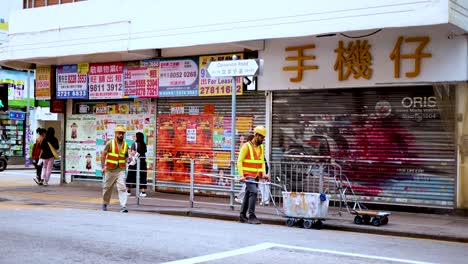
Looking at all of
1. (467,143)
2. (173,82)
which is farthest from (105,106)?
(467,143)

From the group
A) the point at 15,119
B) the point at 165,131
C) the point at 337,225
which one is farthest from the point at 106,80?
the point at 15,119

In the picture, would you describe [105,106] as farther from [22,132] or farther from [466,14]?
[22,132]

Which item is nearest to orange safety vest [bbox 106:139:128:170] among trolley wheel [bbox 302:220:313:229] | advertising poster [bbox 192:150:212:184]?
advertising poster [bbox 192:150:212:184]

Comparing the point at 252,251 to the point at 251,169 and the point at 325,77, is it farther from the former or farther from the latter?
the point at 325,77

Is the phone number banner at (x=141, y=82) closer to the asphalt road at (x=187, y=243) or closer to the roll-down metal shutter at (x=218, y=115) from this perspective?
the roll-down metal shutter at (x=218, y=115)

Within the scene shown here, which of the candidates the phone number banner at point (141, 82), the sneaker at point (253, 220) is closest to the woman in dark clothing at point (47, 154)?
the phone number banner at point (141, 82)

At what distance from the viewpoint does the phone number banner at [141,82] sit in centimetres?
1697

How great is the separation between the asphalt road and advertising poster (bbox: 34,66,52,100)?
833 cm

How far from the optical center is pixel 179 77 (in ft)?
54.1

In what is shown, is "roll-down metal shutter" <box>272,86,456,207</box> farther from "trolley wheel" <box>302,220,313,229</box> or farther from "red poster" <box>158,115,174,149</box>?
"red poster" <box>158,115,174,149</box>

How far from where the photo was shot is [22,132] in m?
34.5

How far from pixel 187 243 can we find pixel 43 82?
41.5ft

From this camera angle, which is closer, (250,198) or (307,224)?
(307,224)

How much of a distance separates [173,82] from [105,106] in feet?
10.3
